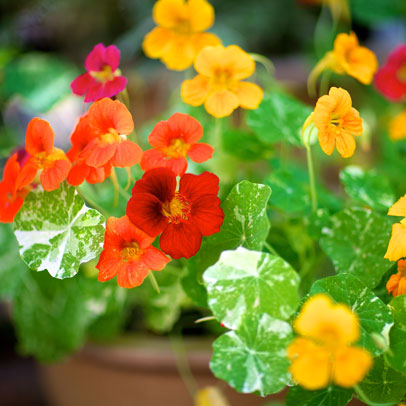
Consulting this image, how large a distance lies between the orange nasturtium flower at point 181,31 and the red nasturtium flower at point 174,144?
0.54 feet

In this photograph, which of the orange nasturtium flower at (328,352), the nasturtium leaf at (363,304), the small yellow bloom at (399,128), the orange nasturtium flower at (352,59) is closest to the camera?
the orange nasturtium flower at (328,352)

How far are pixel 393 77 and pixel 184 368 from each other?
515 mm

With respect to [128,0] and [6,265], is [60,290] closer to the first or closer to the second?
[6,265]

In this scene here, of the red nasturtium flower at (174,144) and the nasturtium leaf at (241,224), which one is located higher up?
the red nasturtium flower at (174,144)

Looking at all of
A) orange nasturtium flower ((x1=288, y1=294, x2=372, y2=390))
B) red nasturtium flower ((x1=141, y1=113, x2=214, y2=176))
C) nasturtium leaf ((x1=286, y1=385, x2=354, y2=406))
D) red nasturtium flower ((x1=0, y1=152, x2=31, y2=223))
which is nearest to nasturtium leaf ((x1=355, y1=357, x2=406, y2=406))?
nasturtium leaf ((x1=286, y1=385, x2=354, y2=406))

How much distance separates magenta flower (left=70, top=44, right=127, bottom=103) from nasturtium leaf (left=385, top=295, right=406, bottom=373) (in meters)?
0.32

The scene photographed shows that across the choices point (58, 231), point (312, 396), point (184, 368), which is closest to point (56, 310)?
point (184, 368)

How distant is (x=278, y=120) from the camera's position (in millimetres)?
662

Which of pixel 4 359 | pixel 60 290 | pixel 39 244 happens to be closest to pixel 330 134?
pixel 39 244

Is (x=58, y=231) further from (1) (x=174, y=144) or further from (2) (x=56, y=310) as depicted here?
(2) (x=56, y=310)

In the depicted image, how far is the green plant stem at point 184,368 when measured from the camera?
0.75 m

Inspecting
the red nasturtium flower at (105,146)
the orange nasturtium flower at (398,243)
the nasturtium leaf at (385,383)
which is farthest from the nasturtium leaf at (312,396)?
the red nasturtium flower at (105,146)

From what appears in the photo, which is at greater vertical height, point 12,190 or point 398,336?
point 12,190

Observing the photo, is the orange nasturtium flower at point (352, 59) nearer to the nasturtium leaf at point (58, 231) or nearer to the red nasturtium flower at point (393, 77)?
the red nasturtium flower at point (393, 77)
